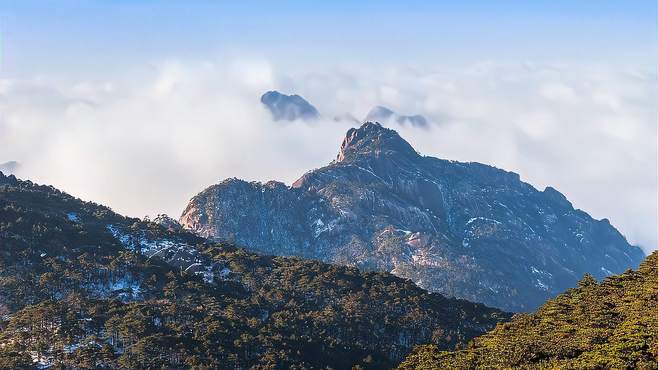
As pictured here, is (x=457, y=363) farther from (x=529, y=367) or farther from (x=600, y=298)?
(x=600, y=298)

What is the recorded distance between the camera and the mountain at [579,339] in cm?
13412

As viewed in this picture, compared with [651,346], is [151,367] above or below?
above

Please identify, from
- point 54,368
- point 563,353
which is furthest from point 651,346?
point 54,368

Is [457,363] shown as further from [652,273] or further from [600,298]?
[652,273]

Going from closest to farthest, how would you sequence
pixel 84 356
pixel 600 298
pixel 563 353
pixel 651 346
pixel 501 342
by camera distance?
pixel 651 346 → pixel 563 353 → pixel 501 342 → pixel 600 298 → pixel 84 356

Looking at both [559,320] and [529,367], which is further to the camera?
[559,320]

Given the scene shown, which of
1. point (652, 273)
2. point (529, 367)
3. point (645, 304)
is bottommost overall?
point (529, 367)

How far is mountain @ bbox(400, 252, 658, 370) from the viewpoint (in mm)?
134125

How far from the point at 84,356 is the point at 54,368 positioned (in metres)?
7.82

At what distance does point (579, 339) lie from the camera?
149125mm

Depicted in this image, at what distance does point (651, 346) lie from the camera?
132875 millimetres

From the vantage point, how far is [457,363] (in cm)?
15175

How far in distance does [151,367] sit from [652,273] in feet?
405

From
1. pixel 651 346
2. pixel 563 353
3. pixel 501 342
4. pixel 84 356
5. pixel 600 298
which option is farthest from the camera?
pixel 84 356
